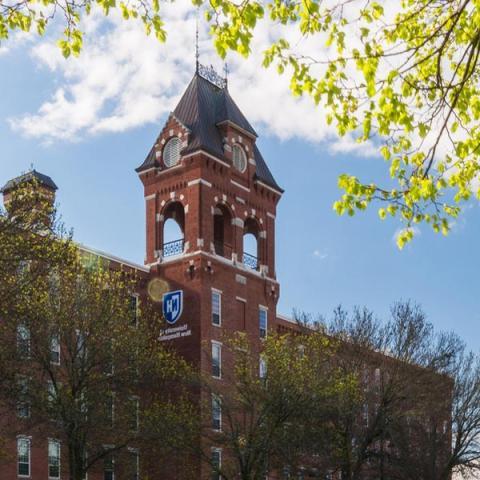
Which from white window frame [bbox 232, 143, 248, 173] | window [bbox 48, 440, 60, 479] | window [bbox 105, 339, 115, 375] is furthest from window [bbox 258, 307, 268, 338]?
window [bbox 105, 339, 115, 375]

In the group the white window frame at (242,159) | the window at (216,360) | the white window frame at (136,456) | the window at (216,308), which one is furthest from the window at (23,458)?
the white window frame at (242,159)

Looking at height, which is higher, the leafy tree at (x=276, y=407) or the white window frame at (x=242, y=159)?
the white window frame at (x=242, y=159)

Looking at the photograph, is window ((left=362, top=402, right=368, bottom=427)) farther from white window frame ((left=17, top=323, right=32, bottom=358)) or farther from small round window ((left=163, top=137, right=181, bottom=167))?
small round window ((left=163, top=137, right=181, bottom=167))

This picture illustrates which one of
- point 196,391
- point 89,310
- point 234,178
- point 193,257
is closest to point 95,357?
point 89,310

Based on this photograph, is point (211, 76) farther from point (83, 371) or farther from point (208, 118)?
point (83, 371)

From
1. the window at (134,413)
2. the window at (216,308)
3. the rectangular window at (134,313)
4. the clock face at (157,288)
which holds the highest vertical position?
the clock face at (157,288)

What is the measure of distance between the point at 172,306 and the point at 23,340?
19089mm

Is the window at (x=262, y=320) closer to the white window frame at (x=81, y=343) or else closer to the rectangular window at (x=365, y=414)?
the rectangular window at (x=365, y=414)

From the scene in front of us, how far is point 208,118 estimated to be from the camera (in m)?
61.3

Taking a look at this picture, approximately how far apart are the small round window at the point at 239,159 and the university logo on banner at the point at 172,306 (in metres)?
9.54

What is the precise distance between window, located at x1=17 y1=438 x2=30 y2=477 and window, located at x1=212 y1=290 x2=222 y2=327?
13.6m

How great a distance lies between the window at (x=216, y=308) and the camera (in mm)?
56781

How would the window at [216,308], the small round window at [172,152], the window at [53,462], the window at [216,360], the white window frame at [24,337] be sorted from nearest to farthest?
the white window frame at [24,337]
the window at [53,462]
the window at [216,360]
the window at [216,308]
the small round window at [172,152]

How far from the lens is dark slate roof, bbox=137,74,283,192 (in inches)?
2339
